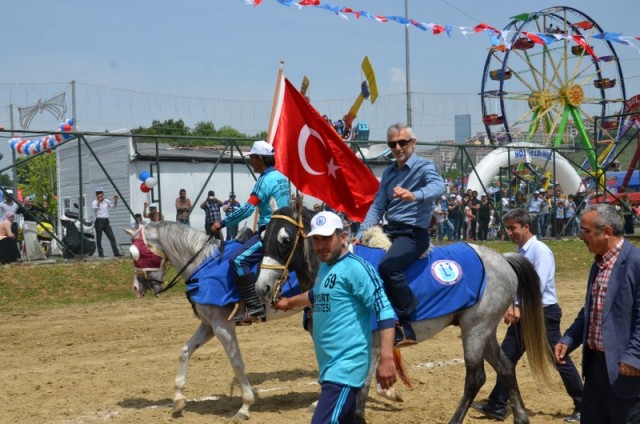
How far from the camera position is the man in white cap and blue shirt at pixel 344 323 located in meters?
4.79

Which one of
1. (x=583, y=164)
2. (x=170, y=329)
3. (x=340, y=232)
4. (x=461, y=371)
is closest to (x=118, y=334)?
(x=170, y=329)

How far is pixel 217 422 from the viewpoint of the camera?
7520 millimetres

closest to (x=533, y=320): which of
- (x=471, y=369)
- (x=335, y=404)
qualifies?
(x=471, y=369)

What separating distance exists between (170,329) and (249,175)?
8.72m

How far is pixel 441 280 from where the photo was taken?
7098mm

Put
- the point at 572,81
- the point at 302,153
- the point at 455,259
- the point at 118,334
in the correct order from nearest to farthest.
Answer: the point at 455,259
the point at 302,153
the point at 118,334
the point at 572,81

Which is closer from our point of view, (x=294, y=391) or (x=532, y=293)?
(x=532, y=293)

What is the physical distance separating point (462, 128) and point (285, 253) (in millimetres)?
37224

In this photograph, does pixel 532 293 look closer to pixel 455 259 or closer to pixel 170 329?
pixel 455 259

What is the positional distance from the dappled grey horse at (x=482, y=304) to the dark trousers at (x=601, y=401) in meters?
2.08

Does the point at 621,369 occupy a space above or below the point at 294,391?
above

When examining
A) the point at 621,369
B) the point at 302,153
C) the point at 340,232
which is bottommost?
the point at 621,369

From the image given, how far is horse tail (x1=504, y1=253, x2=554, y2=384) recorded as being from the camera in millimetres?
7312

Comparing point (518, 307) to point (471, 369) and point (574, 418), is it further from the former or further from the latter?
point (574, 418)
